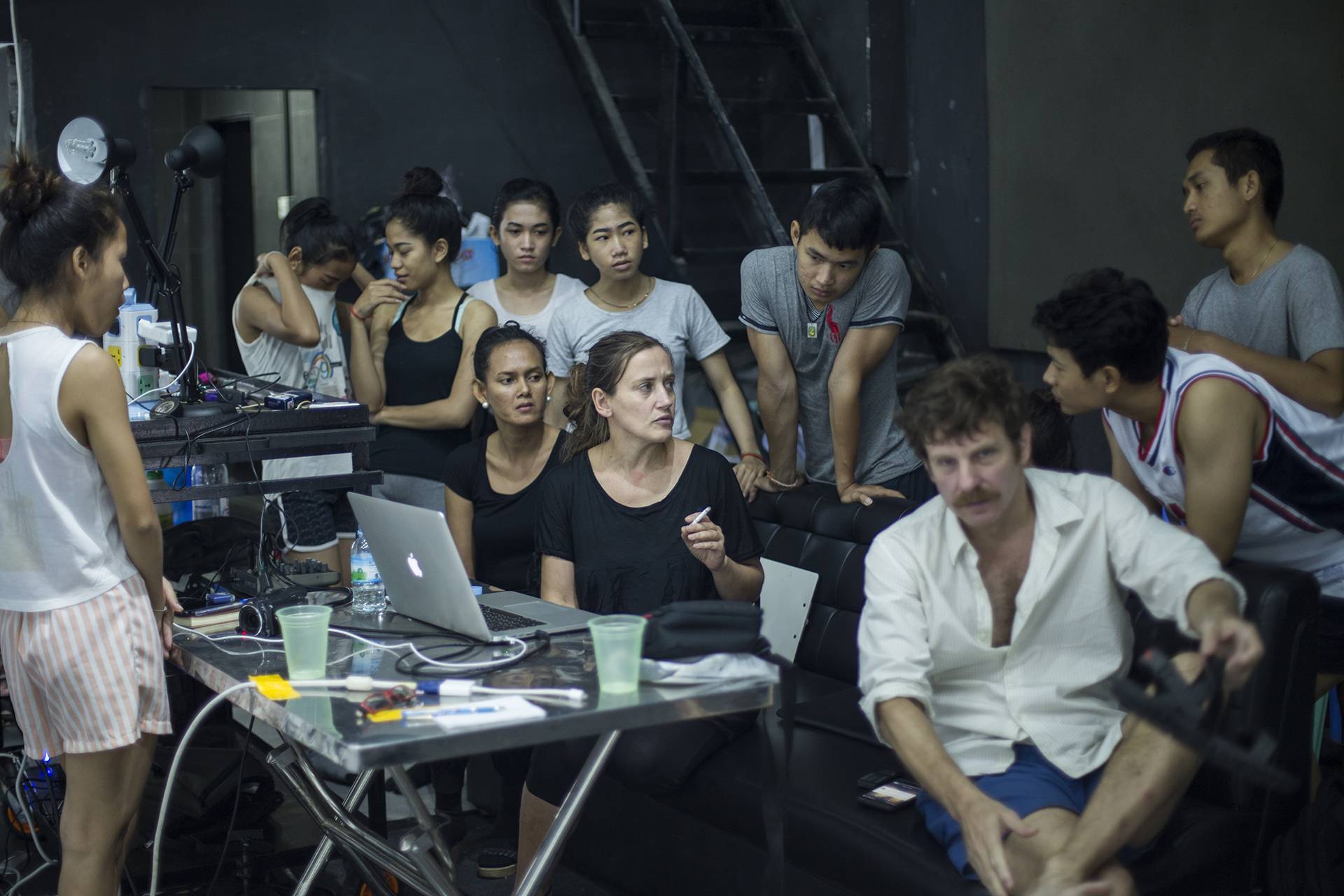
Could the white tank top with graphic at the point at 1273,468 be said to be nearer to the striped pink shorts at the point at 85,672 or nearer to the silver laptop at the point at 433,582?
the silver laptop at the point at 433,582

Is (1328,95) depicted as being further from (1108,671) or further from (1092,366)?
(1108,671)

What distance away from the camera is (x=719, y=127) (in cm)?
520

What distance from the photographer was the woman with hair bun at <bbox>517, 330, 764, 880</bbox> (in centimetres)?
304

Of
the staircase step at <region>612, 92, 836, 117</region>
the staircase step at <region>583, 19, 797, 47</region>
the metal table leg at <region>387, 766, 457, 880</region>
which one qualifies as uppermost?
the staircase step at <region>583, 19, 797, 47</region>

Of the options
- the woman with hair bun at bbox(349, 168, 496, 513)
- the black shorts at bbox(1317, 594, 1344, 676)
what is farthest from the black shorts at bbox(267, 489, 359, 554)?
the black shorts at bbox(1317, 594, 1344, 676)

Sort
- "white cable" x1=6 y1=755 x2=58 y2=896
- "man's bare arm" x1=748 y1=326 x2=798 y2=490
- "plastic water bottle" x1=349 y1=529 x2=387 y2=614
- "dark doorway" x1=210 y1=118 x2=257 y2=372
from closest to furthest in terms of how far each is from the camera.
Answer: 1. "plastic water bottle" x1=349 y1=529 x2=387 y2=614
2. "white cable" x1=6 y1=755 x2=58 y2=896
3. "man's bare arm" x1=748 y1=326 x2=798 y2=490
4. "dark doorway" x1=210 y1=118 x2=257 y2=372

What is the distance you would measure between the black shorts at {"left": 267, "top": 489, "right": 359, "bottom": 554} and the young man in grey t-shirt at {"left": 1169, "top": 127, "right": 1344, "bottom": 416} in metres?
2.37

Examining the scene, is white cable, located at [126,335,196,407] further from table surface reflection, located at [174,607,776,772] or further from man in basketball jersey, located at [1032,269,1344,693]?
man in basketball jersey, located at [1032,269,1344,693]

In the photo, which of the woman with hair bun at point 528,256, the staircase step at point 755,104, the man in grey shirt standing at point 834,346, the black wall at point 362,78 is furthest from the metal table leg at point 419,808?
the staircase step at point 755,104

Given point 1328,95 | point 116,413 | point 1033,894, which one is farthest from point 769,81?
point 1033,894

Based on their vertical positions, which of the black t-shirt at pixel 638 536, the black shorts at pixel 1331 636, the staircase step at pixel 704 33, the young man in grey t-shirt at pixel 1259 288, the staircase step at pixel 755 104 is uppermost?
the staircase step at pixel 704 33

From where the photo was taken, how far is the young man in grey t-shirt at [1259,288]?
121 inches

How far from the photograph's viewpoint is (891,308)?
3646 mm

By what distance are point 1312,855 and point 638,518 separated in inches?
57.6
